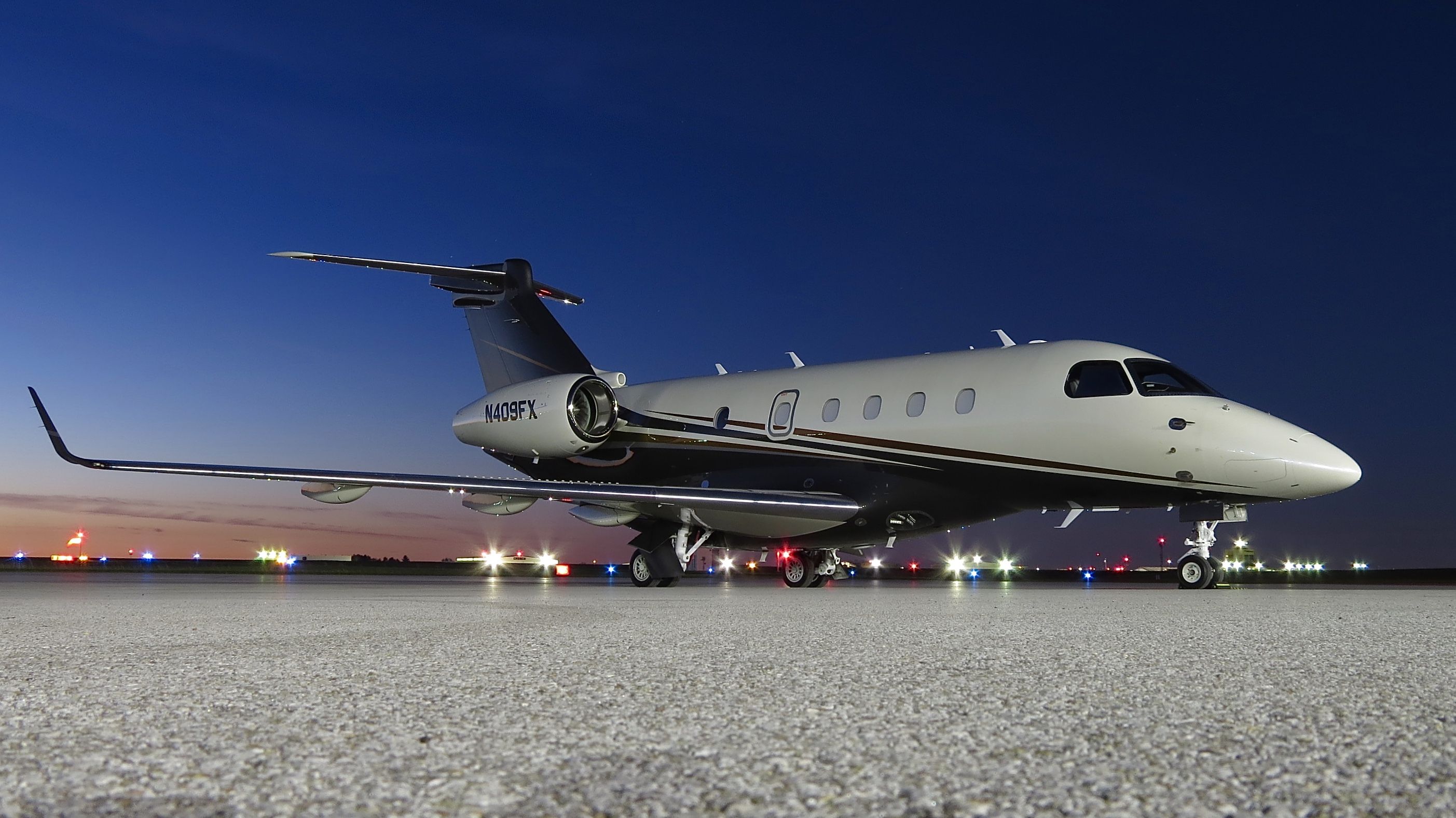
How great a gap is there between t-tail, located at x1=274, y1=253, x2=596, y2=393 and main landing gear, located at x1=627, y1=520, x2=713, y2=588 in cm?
481

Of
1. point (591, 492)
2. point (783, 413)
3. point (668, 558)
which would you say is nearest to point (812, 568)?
point (668, 558)

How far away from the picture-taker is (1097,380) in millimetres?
13234

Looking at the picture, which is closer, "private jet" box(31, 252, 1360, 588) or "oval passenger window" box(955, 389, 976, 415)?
"private jet" box(31, 252, 1360, 588)

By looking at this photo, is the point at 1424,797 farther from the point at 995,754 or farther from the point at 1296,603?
the point at 1296,603

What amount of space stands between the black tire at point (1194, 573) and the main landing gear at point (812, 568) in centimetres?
588

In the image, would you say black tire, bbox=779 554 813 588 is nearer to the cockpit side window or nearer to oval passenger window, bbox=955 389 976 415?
oval passenger window, bbox=955 389 976 415

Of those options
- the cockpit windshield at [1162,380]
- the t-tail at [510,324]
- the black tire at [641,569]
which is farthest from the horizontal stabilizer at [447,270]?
the cockpit windshield at [1162,380]

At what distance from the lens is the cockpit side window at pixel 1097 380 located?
43.0ft

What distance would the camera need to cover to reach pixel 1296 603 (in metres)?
9.96

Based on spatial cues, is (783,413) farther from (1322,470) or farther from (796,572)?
(1322,470)

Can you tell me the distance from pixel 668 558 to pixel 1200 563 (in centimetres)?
759

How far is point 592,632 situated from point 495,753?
3766mm

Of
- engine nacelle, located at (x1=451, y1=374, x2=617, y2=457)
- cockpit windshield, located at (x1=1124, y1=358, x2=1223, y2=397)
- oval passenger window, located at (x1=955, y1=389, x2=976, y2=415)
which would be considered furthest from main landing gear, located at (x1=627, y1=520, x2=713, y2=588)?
cockpit windshield, located at (x1=1124, y1=358, x2=1223, y2=397)

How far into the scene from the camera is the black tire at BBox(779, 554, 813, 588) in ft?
59.1
